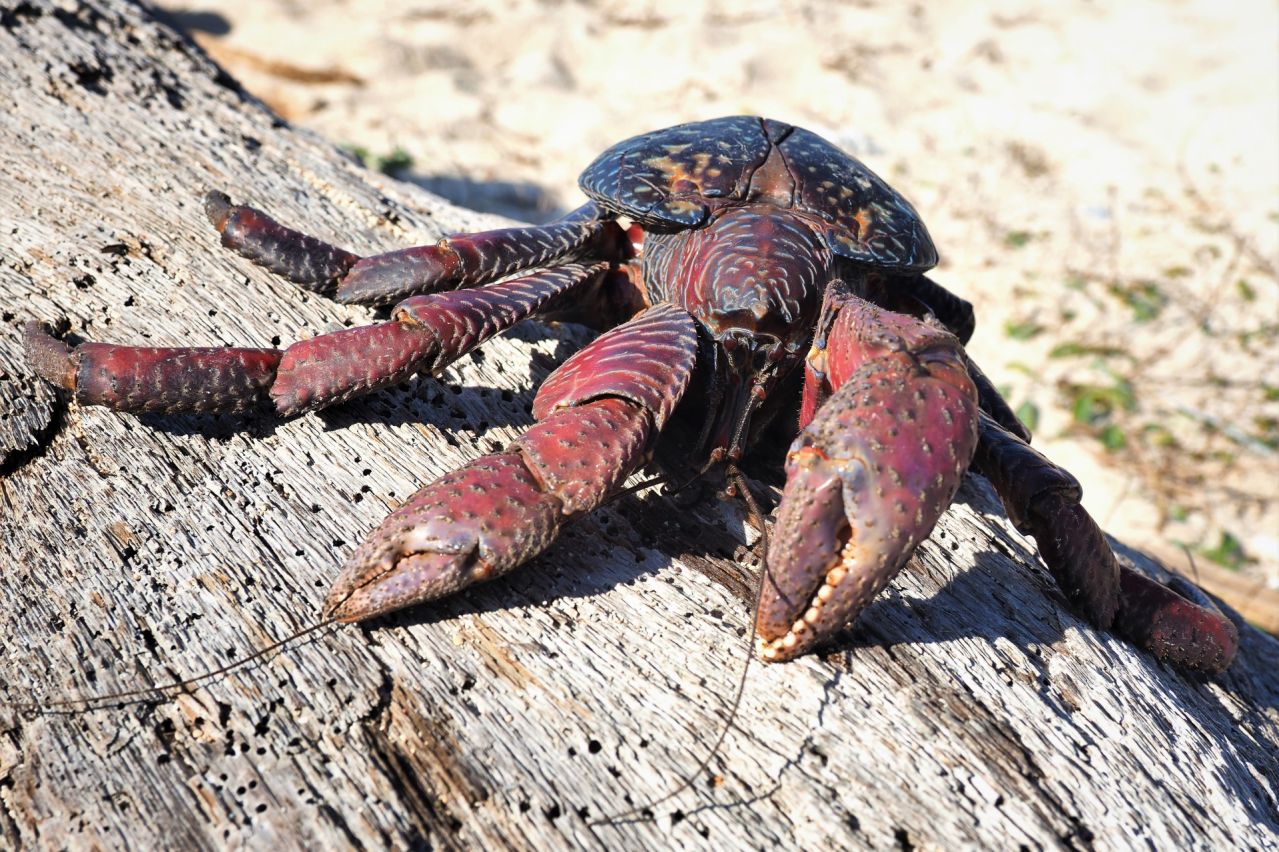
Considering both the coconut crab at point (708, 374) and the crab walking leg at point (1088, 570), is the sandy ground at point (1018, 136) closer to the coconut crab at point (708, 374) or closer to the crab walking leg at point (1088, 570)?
the crab walking leg at point (1088, 570)

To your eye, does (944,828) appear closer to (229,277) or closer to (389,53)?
(229,277)

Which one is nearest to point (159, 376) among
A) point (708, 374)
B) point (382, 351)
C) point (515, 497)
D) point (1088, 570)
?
point (382, 351)

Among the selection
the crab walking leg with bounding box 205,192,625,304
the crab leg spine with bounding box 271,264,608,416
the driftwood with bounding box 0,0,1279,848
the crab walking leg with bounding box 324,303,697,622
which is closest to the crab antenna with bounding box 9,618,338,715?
the driftwood with bounding box 0,0,1279,848

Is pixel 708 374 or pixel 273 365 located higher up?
pixel 708 374

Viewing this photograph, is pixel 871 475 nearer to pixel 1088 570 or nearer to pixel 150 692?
pixel 1088 570

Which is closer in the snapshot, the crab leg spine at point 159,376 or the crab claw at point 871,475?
the crab claw at point 871,475

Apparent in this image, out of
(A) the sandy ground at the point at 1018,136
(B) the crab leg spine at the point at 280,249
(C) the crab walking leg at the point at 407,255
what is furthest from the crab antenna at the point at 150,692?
(A) the sandy ground at the point at 1018,136
